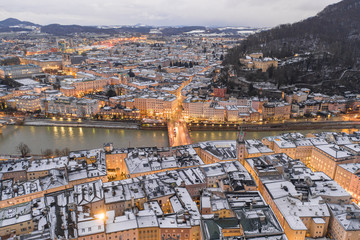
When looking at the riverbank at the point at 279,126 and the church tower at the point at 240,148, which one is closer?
the church tower at the point at 240,148

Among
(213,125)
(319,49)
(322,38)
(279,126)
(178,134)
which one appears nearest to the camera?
(178,134)

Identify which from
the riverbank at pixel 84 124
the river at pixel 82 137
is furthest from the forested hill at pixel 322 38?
the riverbank at pixel 84 124

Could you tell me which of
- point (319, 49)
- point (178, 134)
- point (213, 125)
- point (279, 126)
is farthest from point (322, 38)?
point (178, 134)

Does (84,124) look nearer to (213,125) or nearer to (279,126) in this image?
(213,125)

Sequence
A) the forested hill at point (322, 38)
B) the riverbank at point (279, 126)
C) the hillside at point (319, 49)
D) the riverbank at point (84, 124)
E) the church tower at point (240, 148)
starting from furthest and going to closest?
1. the forested hill at point (322, 38)
2. the hillside at point (319, 49)
3. the riverbank at point (84, 124)
4. the riverbank at point (279, 126)
5. the church tower at point (240, 148)

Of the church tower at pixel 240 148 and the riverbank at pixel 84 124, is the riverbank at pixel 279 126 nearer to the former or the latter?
the riverbank at pixel 84 124
